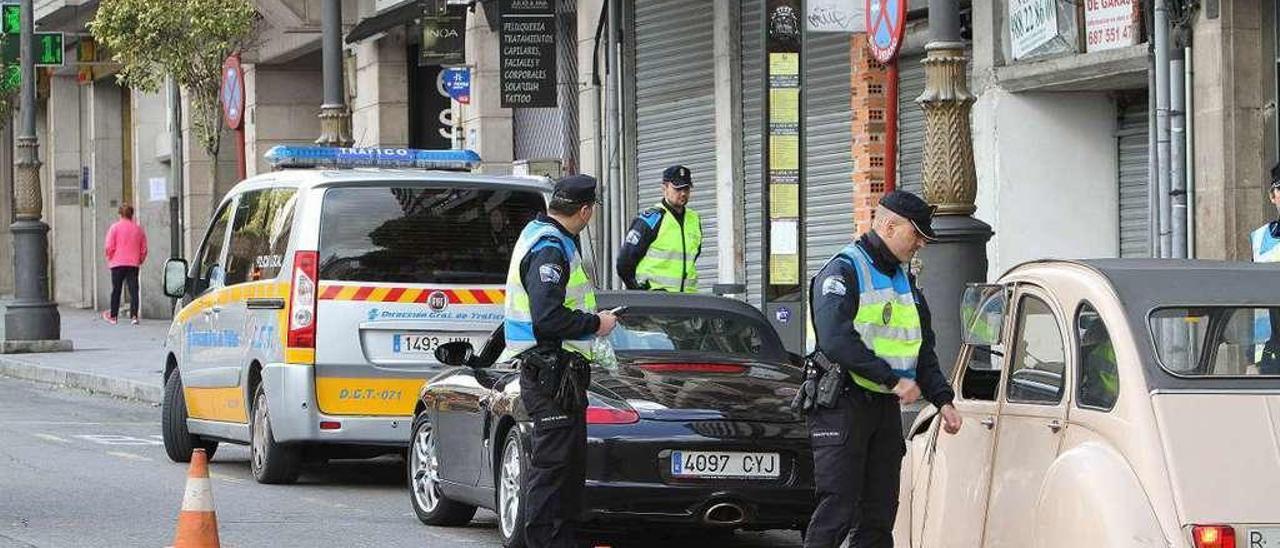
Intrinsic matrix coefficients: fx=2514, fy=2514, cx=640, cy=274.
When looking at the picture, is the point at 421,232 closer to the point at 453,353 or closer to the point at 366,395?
the point at 366,395

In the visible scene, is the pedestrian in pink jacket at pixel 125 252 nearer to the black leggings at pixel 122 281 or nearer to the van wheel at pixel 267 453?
the black leggings at pixel 122 281

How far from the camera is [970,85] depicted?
18.2 metres

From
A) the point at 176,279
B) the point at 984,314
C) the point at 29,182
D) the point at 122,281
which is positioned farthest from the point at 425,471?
the point at 122,281

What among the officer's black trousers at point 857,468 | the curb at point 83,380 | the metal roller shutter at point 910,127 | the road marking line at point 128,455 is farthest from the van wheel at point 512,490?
the curb at point 83,380

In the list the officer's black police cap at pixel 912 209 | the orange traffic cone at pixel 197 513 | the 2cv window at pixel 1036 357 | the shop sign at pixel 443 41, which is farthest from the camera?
the shop sign at pixel 443 41

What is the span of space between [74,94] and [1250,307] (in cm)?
4256

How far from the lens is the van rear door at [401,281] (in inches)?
534

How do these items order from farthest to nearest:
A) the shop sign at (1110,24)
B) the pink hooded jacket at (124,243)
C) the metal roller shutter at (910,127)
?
the pink hooded jacket at (124,243), the metal roller shutter at (910,127), the shop sign at (1110,24)

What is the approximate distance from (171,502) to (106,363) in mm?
13980

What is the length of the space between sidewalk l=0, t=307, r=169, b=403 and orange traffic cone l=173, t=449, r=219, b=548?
12.0 m

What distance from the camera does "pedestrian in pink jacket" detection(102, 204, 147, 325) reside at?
36.5m

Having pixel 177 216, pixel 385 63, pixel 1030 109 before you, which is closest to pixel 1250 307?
pixel 1030 109

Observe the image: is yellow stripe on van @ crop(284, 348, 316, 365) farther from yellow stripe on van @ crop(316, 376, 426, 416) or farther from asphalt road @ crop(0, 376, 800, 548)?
asphalt road @ crop(0, 376, 800, 548)

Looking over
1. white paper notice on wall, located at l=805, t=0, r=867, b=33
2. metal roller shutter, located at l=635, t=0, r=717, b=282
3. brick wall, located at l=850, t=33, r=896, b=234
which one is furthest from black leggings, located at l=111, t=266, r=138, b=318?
white paper notice on wall, located at l=805, t=0, r=867, b=33
